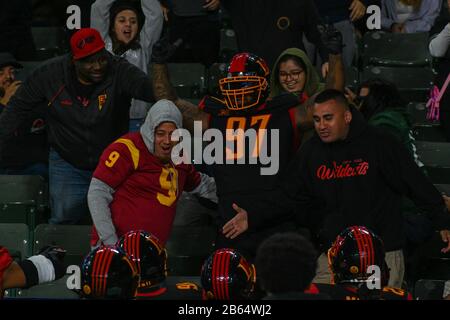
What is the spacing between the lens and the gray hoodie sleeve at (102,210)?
816 centimetres

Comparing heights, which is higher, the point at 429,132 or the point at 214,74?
the point at 214,74

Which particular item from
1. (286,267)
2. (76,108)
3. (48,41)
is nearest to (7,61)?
(76,108)

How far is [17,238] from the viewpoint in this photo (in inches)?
357

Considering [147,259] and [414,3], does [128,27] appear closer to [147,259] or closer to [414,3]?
[414,3]

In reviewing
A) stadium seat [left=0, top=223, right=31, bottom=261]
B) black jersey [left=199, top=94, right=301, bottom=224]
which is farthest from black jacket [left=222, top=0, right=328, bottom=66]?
stadium seat [left=0, top=223, right=31, bottom=261]

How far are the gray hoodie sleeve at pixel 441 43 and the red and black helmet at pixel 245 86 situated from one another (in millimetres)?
2281

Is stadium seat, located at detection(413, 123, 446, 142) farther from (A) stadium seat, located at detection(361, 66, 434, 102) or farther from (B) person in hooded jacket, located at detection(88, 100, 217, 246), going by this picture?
(B) person in hooded jacket, located at detection(88, 100, 217, 246)

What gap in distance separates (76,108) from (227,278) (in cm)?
320

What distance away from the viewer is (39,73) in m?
9.64

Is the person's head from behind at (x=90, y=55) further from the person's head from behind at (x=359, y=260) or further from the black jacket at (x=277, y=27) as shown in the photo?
the person's head from behind at (x=359, y=260)

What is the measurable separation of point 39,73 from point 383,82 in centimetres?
251

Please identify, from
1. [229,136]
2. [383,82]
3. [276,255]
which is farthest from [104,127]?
[276,255]

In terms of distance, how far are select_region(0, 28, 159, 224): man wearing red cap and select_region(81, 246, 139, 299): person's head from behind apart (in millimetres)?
2828
